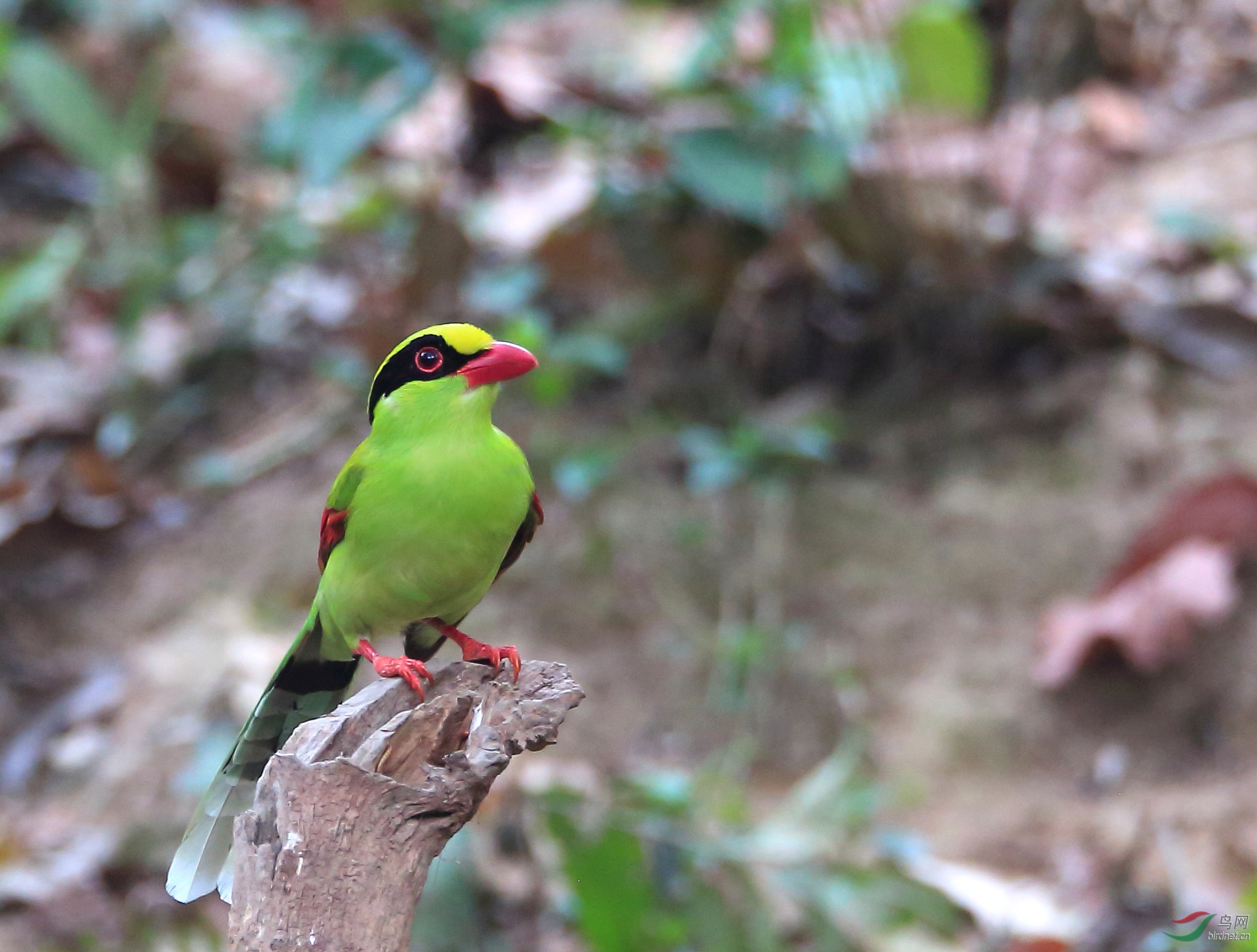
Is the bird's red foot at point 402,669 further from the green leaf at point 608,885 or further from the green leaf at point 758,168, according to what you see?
the green leaf at point 758,168

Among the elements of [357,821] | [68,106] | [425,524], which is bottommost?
[68,106]

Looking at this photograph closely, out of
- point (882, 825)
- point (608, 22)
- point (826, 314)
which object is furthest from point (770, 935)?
point (608, 22)

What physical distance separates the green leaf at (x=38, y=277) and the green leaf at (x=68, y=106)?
43cm

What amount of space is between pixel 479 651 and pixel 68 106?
5625mm

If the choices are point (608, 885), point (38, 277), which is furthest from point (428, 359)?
point (38, 277)

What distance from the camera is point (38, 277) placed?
6.71 m

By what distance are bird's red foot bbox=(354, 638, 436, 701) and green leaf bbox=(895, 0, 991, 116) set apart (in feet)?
12.2

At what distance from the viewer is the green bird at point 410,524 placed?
7.29ft

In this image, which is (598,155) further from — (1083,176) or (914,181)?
(1083,176)

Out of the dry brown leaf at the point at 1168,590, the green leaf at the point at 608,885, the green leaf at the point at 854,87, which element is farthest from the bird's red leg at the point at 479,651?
the green leaf at the point at 854,87

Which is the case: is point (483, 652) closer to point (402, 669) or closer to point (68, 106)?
point (402, 669)

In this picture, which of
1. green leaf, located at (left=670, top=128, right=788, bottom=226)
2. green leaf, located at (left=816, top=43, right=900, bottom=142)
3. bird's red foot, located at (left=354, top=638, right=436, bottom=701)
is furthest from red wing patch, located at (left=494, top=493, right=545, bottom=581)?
green leaf, located at (left=816, top=43, right=900, bottom=142)

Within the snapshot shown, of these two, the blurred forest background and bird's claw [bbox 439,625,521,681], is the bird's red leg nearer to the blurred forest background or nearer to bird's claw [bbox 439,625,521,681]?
bird's claw [bbox 439,625,521,681]

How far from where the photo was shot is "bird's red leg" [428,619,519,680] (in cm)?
233
